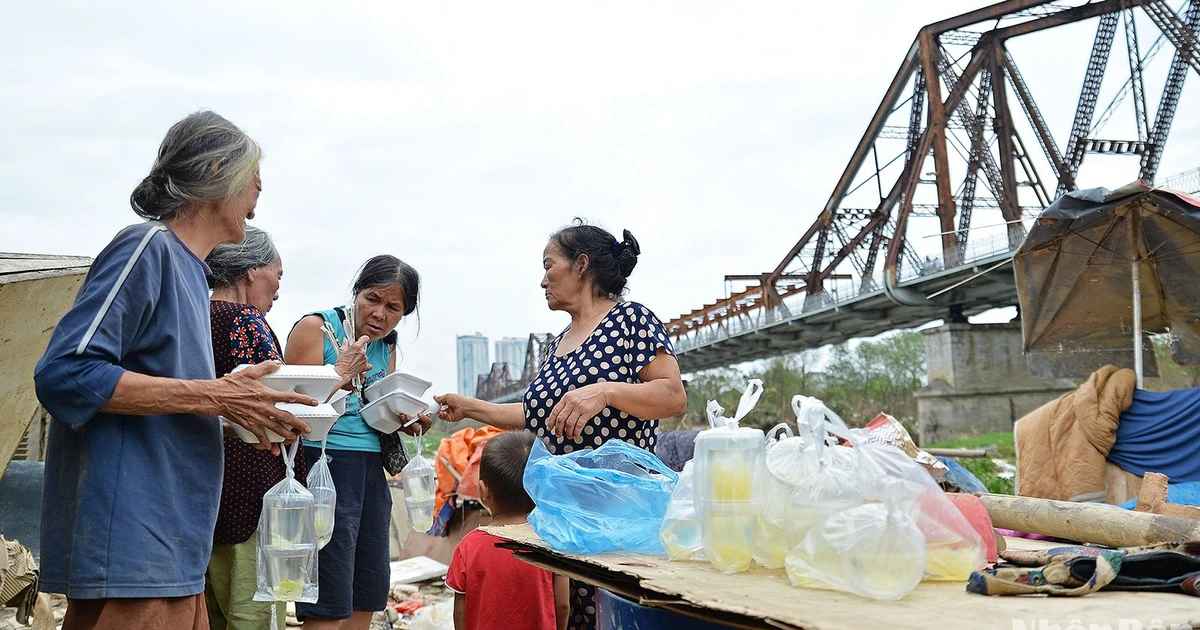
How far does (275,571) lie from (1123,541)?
2348 mm

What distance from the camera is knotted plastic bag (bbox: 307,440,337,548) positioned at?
260 cm

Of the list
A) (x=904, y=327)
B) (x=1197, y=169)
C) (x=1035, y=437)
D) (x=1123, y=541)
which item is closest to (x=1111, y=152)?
(x=904, y=327)

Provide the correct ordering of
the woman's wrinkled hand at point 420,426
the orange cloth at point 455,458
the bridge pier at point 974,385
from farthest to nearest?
the bridge pier at point 974,385 < the orange cloth at point 455,458 < the woman's wrinkled hand at point 420,426

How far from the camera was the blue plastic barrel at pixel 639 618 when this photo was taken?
1.38 m

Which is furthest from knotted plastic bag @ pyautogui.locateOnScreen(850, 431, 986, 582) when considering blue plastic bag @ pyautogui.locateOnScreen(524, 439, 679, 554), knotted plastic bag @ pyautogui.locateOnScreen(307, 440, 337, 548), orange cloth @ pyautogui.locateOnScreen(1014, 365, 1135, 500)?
orange cloth @ pyautogui.locateOnScreen(1014, 365, 1135, 500)

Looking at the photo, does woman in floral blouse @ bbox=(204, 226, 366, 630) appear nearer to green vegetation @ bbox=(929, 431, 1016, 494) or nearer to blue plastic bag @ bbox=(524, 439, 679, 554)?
blue plastic bag @ bbox=(524, 439, 679, 554)

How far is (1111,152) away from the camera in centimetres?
2459

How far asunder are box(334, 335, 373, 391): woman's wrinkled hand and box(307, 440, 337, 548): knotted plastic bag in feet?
1.10

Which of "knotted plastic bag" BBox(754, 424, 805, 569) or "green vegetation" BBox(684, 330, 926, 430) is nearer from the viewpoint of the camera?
"knotted plastic bag" BBox(754, 424, 805, 569)

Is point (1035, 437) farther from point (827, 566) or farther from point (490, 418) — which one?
point (827, 566)

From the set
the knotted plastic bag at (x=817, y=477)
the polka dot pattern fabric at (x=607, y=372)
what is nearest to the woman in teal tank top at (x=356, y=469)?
the polka dot pattern fabric at (x=607, y=372)

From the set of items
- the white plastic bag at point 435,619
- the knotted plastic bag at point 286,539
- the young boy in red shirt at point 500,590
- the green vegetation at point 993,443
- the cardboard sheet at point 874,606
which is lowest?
the white plastic bag at point 435,619

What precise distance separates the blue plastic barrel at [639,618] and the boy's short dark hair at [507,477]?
Answer: 1.19 meters

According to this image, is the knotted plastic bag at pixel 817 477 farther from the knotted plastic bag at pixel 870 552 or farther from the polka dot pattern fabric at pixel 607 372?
the polka dot pattern fabric at pixel 607 372
